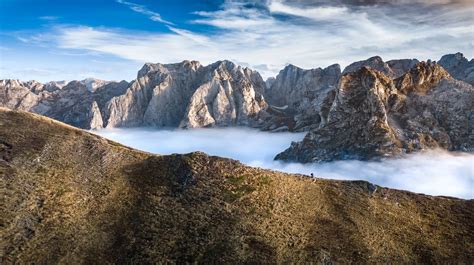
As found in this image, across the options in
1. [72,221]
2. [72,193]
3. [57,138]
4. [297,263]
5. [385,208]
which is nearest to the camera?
[297,263]

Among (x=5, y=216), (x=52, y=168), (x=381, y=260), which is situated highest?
(x=52, y=168)

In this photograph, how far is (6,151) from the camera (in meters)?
73.0

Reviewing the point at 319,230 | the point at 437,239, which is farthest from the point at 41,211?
the point at 437,239

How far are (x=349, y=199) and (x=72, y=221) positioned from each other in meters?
45.6

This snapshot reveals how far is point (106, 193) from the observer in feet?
219

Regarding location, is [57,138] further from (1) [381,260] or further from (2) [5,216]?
(1) [381,260]

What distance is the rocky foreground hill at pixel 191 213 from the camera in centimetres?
5603

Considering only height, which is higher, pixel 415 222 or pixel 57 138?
pixel 57 138

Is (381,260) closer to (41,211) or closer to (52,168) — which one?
(41,211)

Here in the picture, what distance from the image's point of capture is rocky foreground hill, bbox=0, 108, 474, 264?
56.0 metres

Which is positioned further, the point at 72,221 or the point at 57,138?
the point at 57,138

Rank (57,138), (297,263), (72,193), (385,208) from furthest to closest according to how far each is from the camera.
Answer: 1. (57,138)
2. (385,208)
3. (72,193)
4. (297,263)

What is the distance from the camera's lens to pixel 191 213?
62.9 m

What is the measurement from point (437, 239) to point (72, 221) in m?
55.3
